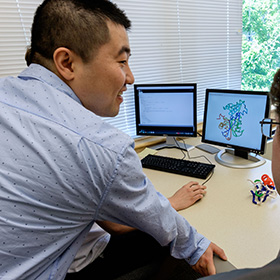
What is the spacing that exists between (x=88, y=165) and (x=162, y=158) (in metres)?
1.02

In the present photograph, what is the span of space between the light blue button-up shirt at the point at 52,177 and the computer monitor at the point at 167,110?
110 cm

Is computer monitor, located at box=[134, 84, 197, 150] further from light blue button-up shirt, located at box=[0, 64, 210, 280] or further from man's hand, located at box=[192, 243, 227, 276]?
light blue button-up shirt, located at box=[0, 64, 210, 280]

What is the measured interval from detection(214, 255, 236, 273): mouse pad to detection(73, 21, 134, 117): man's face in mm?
663

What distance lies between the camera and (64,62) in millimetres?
679

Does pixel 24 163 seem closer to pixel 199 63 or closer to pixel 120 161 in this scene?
pixel 120 161

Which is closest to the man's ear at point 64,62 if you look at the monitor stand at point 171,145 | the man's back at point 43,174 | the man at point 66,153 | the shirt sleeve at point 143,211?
the man at point 66,153

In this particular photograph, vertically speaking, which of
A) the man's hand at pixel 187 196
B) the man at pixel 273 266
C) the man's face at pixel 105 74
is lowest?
the man's hand at pixel 187 196

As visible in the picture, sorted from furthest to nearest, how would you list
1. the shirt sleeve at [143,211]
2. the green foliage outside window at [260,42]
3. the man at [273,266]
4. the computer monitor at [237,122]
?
the green foliage outside window at [260,42], the computer monitor at [237,122], the shirt sleeve at [143,211], the man at [273,266]

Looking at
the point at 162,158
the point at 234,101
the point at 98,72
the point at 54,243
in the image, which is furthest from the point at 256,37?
the point at 54,243

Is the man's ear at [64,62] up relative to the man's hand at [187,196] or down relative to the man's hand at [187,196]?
up

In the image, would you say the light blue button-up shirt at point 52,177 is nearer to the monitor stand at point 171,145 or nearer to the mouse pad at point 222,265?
the mouse pad at point 222,265

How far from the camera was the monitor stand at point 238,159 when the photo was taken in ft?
4.45

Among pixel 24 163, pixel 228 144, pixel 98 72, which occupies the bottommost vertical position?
pixel 228 144

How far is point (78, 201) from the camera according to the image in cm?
56
